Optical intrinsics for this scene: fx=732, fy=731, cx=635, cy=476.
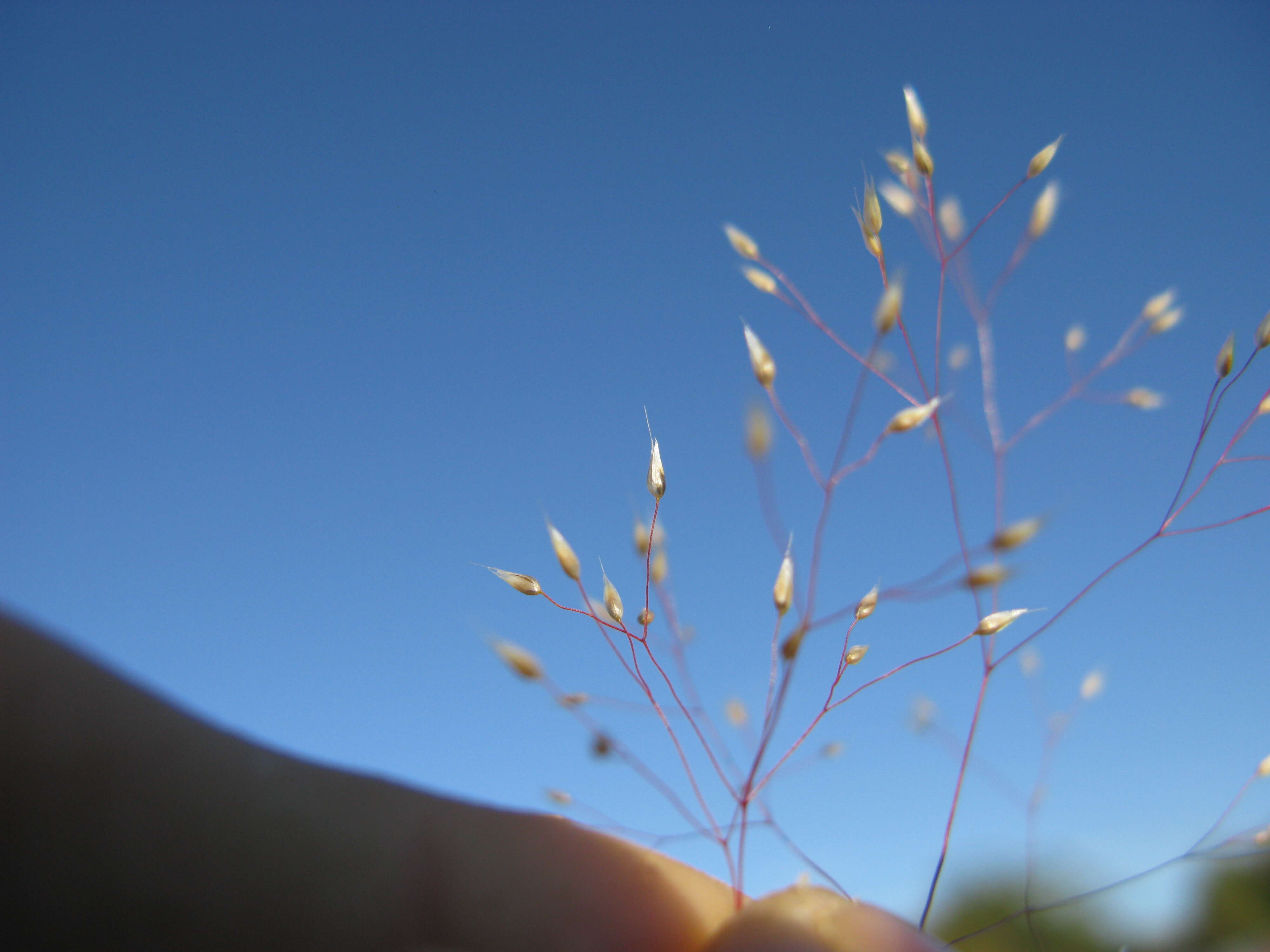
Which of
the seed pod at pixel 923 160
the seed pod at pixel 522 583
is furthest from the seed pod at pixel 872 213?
the seed pod at pixel 522 583

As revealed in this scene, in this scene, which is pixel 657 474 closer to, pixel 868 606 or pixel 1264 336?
pixel 868 606

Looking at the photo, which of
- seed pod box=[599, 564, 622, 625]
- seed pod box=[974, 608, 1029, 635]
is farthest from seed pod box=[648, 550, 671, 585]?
A: seed pod box=[974, 608, 1029, 635]

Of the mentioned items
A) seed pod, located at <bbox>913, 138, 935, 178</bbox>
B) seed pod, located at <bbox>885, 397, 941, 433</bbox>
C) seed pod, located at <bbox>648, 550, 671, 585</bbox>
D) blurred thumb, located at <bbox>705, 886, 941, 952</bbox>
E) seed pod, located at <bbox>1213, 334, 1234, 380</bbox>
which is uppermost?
seed pod, located at <bbox>913, 138, 935, 178</bbox>

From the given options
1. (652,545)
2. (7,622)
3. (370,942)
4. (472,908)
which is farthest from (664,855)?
(7,622)

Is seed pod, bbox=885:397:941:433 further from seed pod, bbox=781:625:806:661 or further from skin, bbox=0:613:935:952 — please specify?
skin, bbox=0:613:935:952

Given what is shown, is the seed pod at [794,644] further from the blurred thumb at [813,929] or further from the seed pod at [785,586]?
the blurred thumb at [813,929]

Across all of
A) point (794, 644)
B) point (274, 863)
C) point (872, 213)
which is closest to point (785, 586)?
point (794, 644)

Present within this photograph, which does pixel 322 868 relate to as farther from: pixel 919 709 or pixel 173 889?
pixel 919 709
